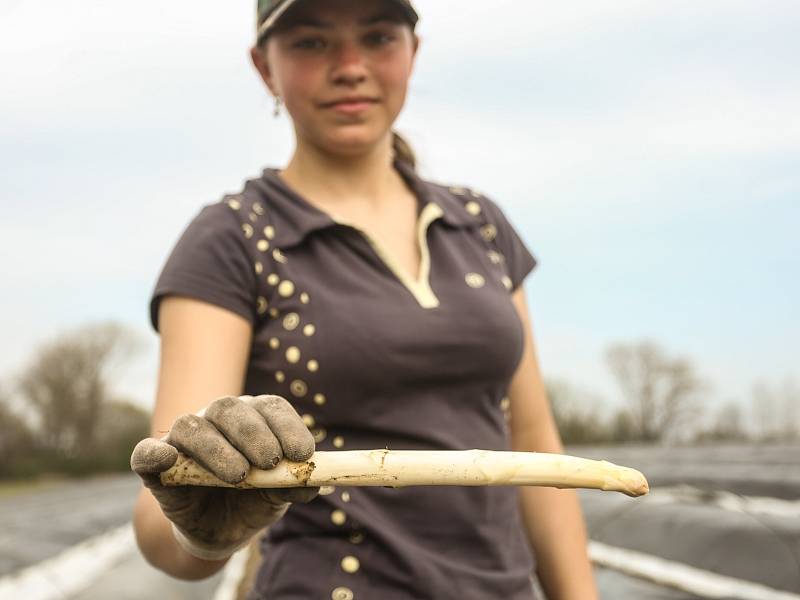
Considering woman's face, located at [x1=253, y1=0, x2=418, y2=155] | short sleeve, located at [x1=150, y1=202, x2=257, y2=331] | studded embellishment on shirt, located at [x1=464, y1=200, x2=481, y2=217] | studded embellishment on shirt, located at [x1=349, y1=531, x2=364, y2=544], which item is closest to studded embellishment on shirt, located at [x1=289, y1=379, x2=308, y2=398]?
short sleeve, located at [x1=150, y1=202, x2=257, y2=331]

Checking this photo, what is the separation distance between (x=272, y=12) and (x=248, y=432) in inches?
33.9

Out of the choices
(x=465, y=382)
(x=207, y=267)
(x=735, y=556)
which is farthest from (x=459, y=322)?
(x=735, y=556)

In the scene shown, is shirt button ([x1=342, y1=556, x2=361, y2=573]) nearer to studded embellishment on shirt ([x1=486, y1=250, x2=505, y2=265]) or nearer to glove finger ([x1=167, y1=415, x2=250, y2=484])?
glove finger ([x1=167, y1=415, x2=250, y2=484])

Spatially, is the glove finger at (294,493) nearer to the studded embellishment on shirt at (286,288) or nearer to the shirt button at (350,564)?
the shirt button at (350,564)

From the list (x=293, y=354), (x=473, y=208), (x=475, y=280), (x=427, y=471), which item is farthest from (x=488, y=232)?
(x=427, y=471)

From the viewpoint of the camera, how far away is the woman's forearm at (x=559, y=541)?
193 centimetres

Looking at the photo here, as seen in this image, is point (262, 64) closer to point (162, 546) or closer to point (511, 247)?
point (511, 247)

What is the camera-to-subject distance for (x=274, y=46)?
1748 millimetres

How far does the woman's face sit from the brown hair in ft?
0.98

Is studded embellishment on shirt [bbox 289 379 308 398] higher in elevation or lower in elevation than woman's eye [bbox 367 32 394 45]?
lower

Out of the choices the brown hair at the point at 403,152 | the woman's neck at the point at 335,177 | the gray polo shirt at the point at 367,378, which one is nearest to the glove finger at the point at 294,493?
the gray polo shirt at the point at 367,378

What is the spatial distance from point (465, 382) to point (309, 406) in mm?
274

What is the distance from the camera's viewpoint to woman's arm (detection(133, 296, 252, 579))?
5.03 ft

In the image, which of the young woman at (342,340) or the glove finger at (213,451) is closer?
the glove finger at (213,451)
